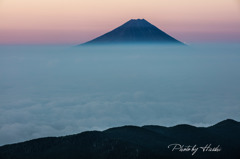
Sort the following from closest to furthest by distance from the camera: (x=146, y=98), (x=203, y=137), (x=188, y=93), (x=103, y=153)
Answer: (x=103, y=153), (x=203, y=137), (x=146, y=98), (x=188, y=93)

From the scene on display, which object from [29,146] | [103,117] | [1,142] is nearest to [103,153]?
[29,146]

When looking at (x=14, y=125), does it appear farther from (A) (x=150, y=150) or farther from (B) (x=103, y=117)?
(A) (x=150, y=150)

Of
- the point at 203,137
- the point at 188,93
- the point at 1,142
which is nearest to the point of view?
the point at 203,137

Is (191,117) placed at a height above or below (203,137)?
below

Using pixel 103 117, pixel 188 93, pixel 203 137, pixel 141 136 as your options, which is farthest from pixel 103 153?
Result: pixel 188 93

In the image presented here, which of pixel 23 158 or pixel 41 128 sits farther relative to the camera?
pixel 41 128

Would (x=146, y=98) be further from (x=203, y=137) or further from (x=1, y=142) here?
(x=203, y=137)
